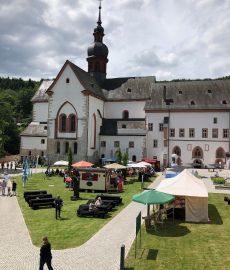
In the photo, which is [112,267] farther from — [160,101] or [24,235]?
[160,101]

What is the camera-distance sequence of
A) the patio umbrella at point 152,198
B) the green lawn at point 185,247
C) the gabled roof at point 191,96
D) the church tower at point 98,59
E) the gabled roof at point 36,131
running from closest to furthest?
the green lawn at point 185,247
the patio umbrella at point 152,198
the gabled roof at point 191,96
the gabled roof at point 36,131
the church tower at point 98,59

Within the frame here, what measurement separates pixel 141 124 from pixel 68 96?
1409cm

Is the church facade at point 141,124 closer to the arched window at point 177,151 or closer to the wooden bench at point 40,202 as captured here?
the arched window at point 177,151

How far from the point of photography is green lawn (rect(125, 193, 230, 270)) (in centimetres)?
970

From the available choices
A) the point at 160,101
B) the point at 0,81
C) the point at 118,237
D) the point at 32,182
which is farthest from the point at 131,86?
the point at 0,81

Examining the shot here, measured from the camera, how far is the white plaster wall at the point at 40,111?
5319cm

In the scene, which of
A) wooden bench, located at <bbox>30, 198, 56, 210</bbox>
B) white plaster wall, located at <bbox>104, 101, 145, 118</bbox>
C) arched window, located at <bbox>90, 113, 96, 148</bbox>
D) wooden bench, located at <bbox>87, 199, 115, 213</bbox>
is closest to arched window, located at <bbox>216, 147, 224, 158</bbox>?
white plaster wall, located at <bbox>104, 101, 145, 118</bbox>

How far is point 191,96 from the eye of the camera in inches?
1828

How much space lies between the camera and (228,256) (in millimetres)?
10367

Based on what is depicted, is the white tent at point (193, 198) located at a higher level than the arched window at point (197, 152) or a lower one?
lower

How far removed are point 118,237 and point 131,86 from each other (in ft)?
140

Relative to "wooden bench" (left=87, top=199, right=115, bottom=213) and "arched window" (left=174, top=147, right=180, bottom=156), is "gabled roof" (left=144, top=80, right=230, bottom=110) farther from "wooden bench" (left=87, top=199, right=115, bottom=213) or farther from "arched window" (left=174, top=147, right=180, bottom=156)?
"wooden bench" (left=87, top=199, right=115, bottom=213)

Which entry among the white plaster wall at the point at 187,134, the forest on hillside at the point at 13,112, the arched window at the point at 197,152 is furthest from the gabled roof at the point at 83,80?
Result: the arched window at the point at 197,152

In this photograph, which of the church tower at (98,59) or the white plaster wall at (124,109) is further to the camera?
the church tower at (98,59)
